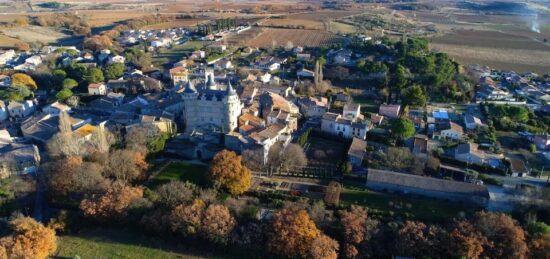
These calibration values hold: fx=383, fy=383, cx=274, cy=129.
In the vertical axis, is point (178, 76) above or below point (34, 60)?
below

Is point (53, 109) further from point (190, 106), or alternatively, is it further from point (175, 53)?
point (175, 53)

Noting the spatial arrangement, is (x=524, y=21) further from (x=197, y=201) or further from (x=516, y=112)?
(x=197, y=201)

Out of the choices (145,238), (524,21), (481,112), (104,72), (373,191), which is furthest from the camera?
(524,21)

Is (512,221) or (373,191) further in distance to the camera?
(373,191)

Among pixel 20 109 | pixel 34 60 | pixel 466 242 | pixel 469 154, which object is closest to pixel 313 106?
pixel 469 154

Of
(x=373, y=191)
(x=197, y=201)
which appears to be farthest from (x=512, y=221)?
(x=197, y=201)

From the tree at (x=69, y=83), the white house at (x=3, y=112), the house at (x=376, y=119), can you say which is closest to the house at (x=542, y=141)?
the house at (x=376, y=119)

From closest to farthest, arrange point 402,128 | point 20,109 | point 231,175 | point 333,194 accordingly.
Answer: point 333,194 < point 231,175 < point 402,128 < point 20,109
